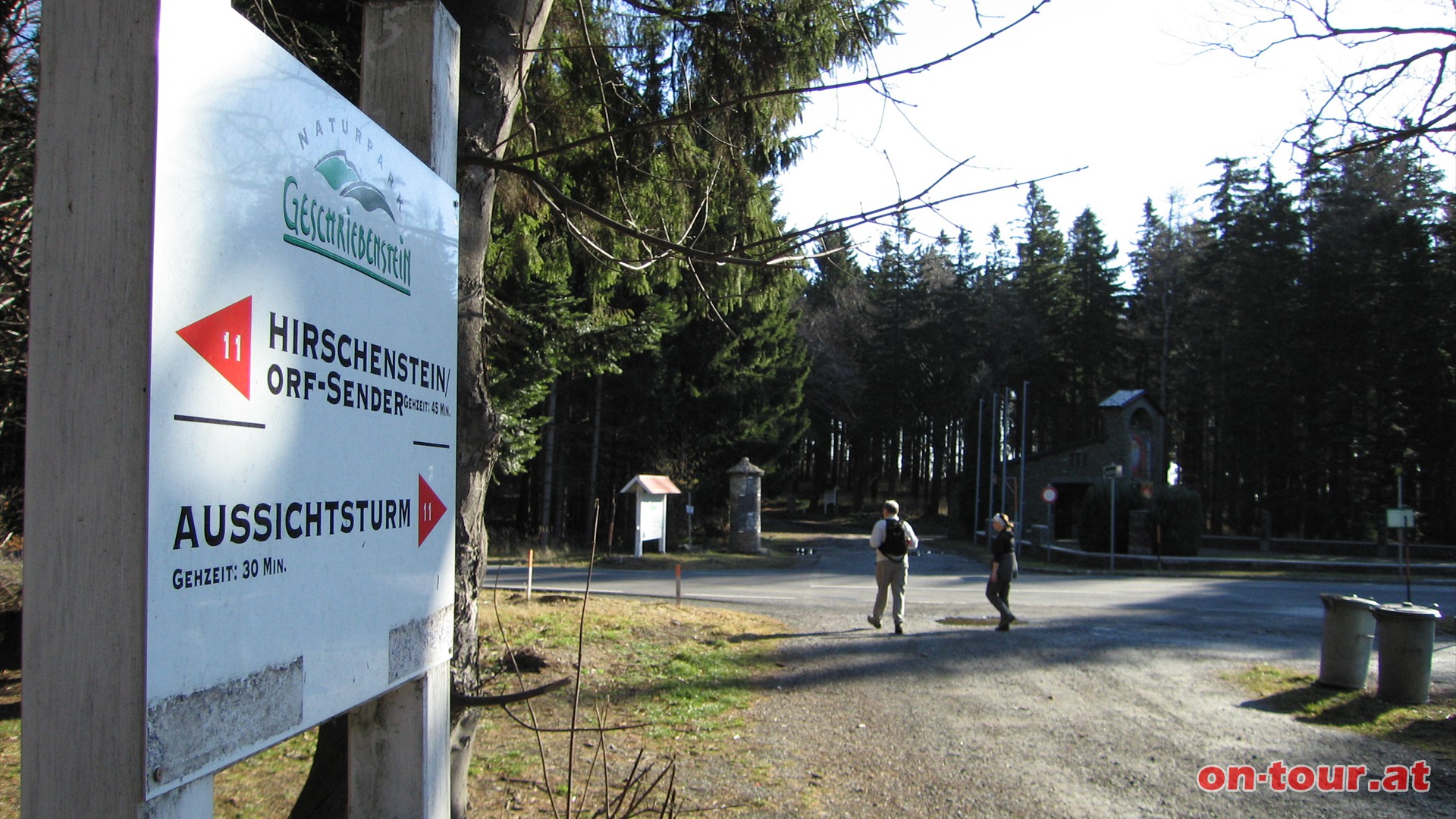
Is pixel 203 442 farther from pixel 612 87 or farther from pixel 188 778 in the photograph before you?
pixel 612 87

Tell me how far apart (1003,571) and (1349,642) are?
4.36 meters

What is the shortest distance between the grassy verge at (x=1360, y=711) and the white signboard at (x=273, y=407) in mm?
7758

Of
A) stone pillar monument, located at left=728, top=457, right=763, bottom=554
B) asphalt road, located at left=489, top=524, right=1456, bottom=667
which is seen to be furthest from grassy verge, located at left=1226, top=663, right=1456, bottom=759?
stone pillar monument, located at left=728, top=457, right=763, bottom=554

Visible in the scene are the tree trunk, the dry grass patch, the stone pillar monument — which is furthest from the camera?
→ the stone pillar monument

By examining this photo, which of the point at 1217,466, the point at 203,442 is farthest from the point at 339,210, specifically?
the point at 1217,466

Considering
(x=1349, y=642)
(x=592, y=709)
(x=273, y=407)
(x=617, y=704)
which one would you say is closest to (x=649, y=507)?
(x=617, y=704)

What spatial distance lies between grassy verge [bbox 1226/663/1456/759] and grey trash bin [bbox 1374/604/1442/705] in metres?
0.10

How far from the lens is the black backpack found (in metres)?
12.4

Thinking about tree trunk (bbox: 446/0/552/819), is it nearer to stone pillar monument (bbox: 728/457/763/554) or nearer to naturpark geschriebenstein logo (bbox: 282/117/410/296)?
naturpark geschriebenstein logo (bbox: 282/117/410/296)

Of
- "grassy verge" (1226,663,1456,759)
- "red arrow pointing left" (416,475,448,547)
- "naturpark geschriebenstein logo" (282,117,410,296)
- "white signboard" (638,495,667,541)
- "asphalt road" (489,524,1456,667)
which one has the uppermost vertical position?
"naturpark geschriebenstein logo" (282,117,410,296)

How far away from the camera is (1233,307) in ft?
157

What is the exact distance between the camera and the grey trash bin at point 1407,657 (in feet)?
27.6

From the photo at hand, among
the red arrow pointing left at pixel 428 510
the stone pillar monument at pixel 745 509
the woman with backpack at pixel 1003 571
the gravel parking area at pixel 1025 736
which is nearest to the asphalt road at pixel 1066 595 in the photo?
the woman with backpack at pixel 1003 571

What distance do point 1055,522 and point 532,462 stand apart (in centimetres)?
2283
